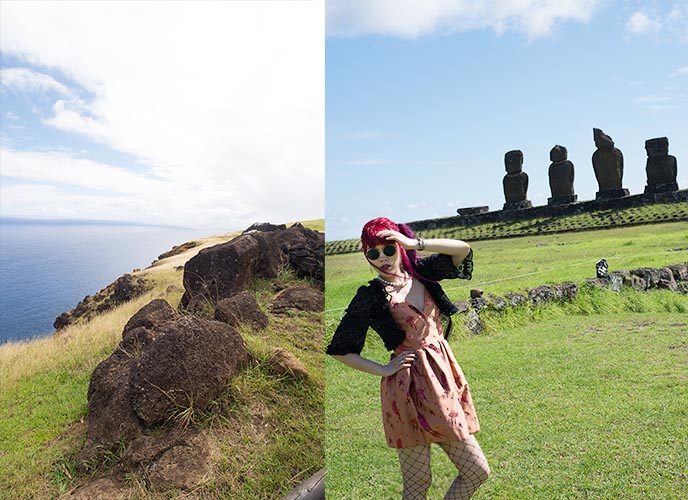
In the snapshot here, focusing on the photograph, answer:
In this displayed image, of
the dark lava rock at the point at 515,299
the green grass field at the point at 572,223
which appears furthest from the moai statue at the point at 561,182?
the dark lava rock at the point at 515,299

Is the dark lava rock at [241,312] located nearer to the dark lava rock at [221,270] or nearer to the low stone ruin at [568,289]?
the dark lava rock at [221,270]

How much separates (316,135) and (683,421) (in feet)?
9.06

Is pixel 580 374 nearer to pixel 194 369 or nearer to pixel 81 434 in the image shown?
pixel 194 369

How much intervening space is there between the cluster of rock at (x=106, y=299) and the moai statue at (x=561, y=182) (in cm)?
361

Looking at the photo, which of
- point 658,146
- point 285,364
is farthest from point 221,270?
point 658,146

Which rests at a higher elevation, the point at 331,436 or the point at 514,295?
the point at 514,295

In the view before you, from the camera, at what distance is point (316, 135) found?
4242 mm

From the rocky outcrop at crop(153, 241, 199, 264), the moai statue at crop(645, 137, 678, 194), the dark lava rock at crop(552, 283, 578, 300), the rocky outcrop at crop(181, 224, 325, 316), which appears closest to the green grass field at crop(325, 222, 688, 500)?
the dark lava rock at crop(552, 283, 578, 300)

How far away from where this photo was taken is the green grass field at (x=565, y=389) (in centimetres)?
307

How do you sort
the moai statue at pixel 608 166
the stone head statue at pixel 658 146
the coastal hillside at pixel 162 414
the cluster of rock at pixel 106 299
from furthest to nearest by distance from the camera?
the moai statue at pixel 608 166 → the stone head statue at pixel 658 146 → the cluster of rock at pixel 106 299 → the coastal hillside at pixel 162 414

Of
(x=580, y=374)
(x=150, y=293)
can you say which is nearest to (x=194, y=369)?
(x=150, y=293)

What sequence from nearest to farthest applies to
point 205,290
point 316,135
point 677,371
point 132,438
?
point 132,438 → point 677,371 → point 205,290 → point 316,135

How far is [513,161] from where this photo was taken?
5652mm

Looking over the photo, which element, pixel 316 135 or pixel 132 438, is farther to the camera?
pixel 316 135
